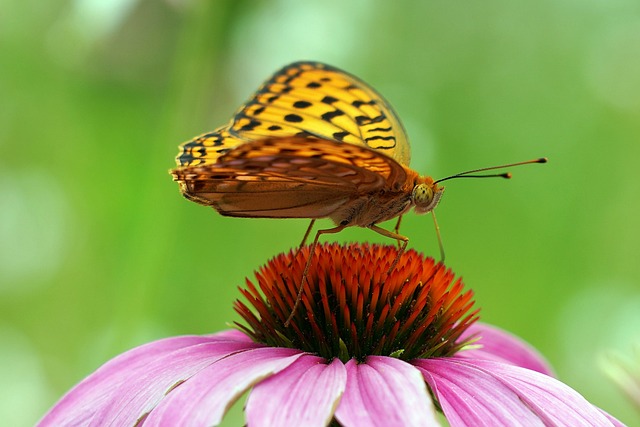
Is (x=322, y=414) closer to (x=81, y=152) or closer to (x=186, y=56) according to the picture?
(x=186, y=56)

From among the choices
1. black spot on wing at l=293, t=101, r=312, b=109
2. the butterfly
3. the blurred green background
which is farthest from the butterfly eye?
the blurred green background

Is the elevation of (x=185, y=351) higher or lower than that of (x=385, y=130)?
lower

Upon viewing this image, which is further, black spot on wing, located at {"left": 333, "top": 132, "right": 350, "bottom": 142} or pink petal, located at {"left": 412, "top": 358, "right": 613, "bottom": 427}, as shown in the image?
black spot on wing, located at {"left": 333, "top": 132, "right": 350, "bottom": 142}

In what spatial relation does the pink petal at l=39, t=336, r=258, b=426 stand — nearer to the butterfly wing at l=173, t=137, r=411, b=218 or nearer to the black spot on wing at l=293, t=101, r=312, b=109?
the butterfly wing at l=173, t=137, r=411, b=218

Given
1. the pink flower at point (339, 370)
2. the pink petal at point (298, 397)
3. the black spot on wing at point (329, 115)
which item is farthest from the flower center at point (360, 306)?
the black spot on wing at point (329, 115)

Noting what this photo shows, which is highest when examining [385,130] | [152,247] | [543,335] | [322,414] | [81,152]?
[81,152]

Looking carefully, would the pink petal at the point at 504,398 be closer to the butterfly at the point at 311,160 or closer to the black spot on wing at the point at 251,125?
the butterfly at the point at 311,160

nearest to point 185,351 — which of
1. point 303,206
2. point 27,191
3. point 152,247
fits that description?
point 303,206
